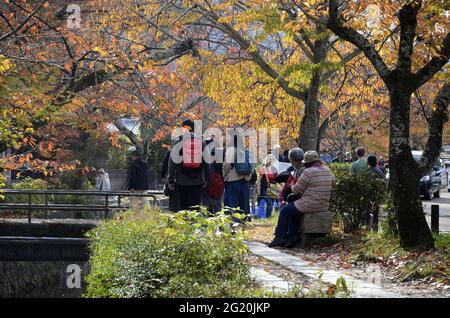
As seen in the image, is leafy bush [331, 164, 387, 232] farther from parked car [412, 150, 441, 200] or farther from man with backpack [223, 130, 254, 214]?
parked car [412, 150, 441, 200]

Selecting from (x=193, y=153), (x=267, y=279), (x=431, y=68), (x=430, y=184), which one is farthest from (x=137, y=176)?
(x=430, y=184)

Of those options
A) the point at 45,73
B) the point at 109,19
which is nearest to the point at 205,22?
the point at 109,19

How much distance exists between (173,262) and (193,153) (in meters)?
6.06

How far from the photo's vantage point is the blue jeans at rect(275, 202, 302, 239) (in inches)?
534

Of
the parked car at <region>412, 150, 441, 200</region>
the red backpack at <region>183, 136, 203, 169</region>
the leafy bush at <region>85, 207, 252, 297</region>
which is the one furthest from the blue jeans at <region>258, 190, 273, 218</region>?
the leafy bush at <region>85, 207, 252, 297</region>

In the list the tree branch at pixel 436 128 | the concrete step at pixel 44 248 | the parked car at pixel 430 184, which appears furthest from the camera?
the parked car at pixel 430 184

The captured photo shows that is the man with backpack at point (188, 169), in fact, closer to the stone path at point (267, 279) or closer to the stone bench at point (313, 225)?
the stone bench at point (313, 225)

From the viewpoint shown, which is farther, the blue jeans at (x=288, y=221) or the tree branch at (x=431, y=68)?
Result: the blue jeans at (x=288, y=221)

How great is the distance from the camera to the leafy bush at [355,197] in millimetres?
14508

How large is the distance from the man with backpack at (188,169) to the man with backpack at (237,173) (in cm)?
156

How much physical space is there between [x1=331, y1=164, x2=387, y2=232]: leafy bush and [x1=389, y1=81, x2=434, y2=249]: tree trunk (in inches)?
105

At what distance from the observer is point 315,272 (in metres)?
9.80

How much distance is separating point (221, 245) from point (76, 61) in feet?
15.0

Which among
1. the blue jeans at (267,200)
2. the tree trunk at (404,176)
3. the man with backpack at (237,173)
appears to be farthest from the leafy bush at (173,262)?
the blue jeans at (267,200)
